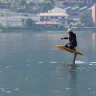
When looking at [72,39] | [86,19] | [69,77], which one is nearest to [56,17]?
[86,19]

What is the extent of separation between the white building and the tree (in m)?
3.77

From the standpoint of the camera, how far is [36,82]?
2744 centimetres

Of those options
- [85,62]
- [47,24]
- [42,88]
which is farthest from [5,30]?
[42,88]

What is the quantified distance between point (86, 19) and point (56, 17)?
23.0 ft

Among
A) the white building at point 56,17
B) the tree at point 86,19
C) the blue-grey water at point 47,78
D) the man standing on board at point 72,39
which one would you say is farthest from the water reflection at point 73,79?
the tree at point 86,19

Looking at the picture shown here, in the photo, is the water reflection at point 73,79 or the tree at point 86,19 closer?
the water reflection at point 73,79

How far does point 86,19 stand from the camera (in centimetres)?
17538

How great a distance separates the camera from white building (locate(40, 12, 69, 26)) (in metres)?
174

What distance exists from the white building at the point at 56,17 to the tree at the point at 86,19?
148 inches

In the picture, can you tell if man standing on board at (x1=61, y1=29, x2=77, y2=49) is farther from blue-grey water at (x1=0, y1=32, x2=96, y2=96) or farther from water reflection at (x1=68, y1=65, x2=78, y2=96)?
water reflection at (x1=68, y1=65, x2=78, y2=96)

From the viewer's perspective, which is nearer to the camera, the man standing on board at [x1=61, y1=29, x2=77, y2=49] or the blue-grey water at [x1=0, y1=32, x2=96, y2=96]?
the blue-grey water at [x1=0, y1=32, x2=96, y2=96]

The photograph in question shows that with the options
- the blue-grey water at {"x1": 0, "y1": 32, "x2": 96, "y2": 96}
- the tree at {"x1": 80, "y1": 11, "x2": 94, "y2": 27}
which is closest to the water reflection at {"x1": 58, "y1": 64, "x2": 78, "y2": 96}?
the blue-grey water at {"x1": 0, "y1": 32, "x2": 96, "y2": 96}

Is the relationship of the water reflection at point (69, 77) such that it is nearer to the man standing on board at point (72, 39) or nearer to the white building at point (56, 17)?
the man standing on board at point (72, 39)

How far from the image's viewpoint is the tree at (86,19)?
571 feet
